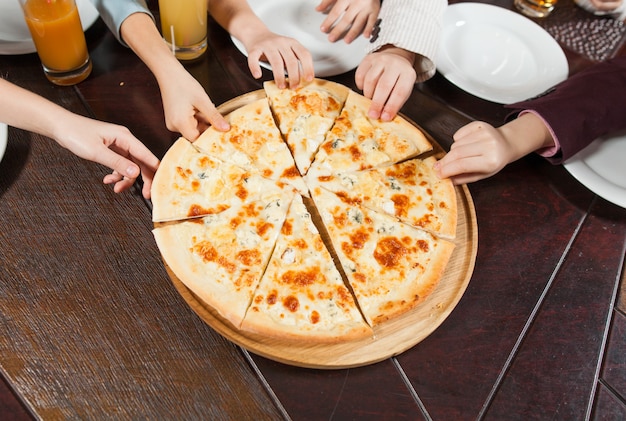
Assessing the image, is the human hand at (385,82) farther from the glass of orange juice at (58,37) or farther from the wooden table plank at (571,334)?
the glass of orange juice at (58,37)

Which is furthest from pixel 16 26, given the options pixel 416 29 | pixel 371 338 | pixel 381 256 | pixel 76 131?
pixel 371 338

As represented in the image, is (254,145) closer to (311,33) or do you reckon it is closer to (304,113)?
(304,113)

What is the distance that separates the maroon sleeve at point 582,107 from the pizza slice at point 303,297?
2.93ft

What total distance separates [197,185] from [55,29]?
0.67 m

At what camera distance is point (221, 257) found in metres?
1.47

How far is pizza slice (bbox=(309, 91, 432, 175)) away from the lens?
1.75 metres

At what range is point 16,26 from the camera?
1907 mm

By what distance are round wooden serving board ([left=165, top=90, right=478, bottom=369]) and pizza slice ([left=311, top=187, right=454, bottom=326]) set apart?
0.16ft

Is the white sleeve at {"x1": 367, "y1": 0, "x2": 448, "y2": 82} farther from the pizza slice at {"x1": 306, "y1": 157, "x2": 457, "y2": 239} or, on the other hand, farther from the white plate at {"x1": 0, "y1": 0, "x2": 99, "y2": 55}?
the white plate at {"x1": 0, "y1": 0, "x2": 99, "y2": 55}

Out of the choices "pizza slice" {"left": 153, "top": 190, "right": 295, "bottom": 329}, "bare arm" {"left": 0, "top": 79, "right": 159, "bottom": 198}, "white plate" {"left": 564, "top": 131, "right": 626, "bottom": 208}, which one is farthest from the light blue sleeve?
"white plate" {"left": 564, "top": 131, "right": 626, "bottom": 208}

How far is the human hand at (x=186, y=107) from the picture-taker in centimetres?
165

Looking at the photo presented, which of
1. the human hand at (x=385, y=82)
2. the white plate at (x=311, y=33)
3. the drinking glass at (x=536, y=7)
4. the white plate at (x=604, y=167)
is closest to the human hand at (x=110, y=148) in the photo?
the white plate at (x=311, y=33)

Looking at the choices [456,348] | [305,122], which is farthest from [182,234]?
[456,348]

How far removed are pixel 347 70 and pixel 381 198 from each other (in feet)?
1.96
